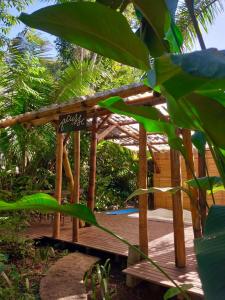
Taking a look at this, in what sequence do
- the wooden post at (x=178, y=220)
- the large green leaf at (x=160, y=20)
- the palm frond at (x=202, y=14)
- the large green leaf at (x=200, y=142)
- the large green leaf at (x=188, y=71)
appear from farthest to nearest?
the palm frond at (x=202, y=14)
the wooden post at (x=178, y=220)
the large green leaf at (x=200, y=142)
the large green leaf at (x=160, y=20)
the large green leaf at (x=188, y=71)

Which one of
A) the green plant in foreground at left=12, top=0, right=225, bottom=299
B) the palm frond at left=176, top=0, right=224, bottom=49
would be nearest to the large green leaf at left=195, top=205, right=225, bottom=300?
the green plant in foreground at left=12, top=0, right=225, bottom=299

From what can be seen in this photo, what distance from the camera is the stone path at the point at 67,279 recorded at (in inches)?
124

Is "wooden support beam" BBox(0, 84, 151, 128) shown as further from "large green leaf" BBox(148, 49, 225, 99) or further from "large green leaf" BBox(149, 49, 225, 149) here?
"large green leaf" BBox(148, 49, 225, 99)

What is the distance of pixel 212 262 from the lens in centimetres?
82

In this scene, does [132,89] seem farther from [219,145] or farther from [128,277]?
[219,145]

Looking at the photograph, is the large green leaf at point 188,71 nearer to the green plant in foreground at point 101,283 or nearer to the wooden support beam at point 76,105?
the green plant in foreground at point 101,283

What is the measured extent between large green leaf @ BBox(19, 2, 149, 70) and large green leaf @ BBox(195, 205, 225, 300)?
0.56m

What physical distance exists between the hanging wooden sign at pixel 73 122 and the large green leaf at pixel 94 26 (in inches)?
138

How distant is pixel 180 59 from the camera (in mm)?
669

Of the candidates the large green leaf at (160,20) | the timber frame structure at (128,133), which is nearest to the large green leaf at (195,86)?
the large green leaf at (160,20)

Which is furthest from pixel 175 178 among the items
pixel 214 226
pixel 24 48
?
pixel 24 48

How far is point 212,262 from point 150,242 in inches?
163

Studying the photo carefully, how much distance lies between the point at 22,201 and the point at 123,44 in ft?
2.05

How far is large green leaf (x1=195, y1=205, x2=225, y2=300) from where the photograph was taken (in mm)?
785
